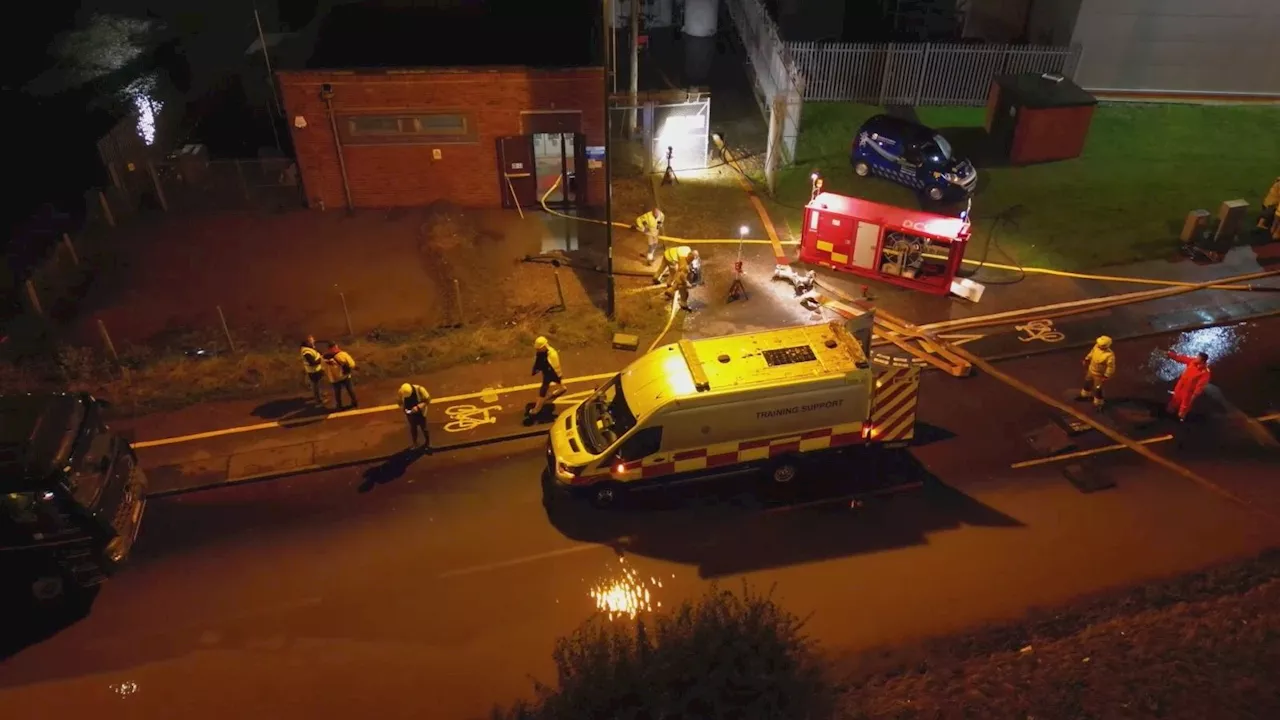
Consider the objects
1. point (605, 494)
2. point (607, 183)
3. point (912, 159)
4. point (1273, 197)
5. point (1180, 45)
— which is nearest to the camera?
point (605, 494)

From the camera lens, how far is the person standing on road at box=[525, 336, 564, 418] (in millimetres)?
13992

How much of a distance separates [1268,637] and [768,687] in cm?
613

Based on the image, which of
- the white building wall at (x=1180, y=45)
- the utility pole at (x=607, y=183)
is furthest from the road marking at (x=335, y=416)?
the white building wall at (x=1180, y=45)

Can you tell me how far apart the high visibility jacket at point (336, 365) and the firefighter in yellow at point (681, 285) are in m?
6.33

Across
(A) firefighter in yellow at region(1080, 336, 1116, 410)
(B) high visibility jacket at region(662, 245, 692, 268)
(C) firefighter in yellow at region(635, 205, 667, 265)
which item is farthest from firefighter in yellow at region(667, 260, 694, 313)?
(A) firefighter in yellow at region(1080, 336, 1116, 410)

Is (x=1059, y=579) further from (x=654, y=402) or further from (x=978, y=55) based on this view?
(x=978, y=55)

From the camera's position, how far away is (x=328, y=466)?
13.6m

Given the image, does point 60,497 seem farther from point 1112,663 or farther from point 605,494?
point 1112,663

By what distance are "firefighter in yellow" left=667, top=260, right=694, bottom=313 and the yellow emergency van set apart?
4250mm

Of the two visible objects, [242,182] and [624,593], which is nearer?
[624,593]

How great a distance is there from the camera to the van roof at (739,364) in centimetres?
1184

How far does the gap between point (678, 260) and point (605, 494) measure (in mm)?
6080

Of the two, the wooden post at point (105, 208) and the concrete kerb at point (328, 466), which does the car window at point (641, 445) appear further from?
the wooden post at point (105, 208)

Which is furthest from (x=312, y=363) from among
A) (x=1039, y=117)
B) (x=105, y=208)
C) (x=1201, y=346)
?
(x=1039, y=117)
